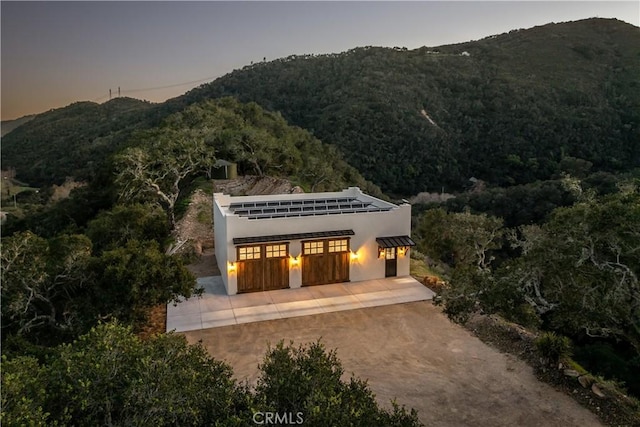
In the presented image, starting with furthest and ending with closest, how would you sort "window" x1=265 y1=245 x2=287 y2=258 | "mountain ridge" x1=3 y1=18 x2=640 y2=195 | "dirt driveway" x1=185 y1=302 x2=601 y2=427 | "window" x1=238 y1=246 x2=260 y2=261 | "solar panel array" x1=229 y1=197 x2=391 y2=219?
"mountain ridge" x1=3 y1=18 x2=640 y2=195
"solar panel array" x1=229 y1=197 x2=391 y2=219
"window" x1=265 y1=245 x2=287 y2=258
"window" x1=238 y1=246 x2=260 y2=261
"dirt driveway" x1=185 y1=302 x2=601 y2=427

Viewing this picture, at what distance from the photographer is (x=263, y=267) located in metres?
13.5

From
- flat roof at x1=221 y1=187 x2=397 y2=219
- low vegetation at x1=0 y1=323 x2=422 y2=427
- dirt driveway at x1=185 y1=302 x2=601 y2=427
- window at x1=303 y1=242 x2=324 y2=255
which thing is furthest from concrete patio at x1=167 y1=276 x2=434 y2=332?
low vegetation at x1=0 y1=323 x2=422 y2=427

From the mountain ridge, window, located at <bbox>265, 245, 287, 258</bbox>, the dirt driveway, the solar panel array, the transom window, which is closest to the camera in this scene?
the dirt driveway

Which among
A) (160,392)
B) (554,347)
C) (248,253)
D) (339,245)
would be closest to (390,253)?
(339,245)

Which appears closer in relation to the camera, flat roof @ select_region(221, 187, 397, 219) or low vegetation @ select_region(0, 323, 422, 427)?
low vegetation @ select_region(0, 323, 422, 427)

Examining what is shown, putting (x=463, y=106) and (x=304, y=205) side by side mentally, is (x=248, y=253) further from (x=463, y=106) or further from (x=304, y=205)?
(x=463, y=106)

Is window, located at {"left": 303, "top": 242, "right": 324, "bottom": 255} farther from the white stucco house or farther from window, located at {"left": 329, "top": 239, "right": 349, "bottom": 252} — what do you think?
window, located at {"left": 329, "top": 239, "right": 349, "bottom": 252}

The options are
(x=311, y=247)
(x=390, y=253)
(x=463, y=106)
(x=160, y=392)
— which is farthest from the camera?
(x=463, y=106)

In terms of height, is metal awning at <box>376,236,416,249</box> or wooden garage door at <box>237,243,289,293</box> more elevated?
metal awning at <box>376,236,416,249</box>

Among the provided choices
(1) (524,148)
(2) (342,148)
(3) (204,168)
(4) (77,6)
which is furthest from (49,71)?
(1) (524,148)

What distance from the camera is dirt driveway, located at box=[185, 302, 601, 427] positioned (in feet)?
24.7

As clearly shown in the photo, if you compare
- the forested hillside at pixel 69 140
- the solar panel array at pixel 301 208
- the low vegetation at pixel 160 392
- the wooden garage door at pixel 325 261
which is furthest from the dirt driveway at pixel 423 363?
the forested hillside at pixel 69 140

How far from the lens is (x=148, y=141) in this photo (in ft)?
84.5

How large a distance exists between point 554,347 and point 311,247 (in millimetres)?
7450
